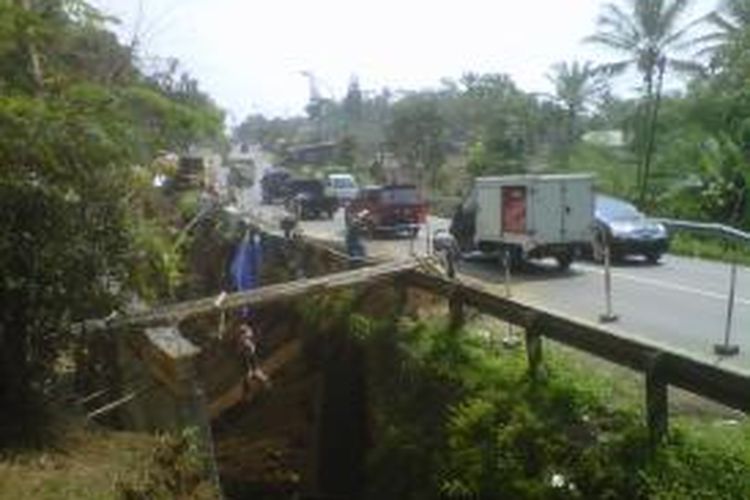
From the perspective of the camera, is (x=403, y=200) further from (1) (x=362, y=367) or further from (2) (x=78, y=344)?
(2) (x=78, y=344)

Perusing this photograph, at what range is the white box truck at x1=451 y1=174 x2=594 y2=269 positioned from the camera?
24.0 m

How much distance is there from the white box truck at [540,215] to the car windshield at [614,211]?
279 centimetres

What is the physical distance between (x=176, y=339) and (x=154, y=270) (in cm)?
111

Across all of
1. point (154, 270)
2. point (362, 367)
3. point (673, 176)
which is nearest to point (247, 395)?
point (362, 367)

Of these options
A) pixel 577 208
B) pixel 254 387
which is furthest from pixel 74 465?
pixel 577 208

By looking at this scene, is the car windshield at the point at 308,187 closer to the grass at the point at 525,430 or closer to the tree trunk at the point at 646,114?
the tree trunk at the point at 646,114

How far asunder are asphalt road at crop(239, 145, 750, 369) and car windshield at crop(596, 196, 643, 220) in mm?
1158

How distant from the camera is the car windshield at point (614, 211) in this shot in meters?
27.5

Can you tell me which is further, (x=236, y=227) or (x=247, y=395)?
(x=236, y=227)

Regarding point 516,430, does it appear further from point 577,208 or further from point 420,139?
point 420,139

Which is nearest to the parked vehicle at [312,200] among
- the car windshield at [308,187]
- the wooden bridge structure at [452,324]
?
the car windshield at [308,187]

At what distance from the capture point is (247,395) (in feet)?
52.3

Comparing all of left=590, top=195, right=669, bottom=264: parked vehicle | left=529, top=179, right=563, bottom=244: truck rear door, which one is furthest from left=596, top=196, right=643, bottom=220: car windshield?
left=529, top=179, right=563, bottom=244: truck rear door

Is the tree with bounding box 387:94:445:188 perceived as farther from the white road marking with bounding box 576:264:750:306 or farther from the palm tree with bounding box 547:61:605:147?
the white road marking with bounding box 576:264:750:306
